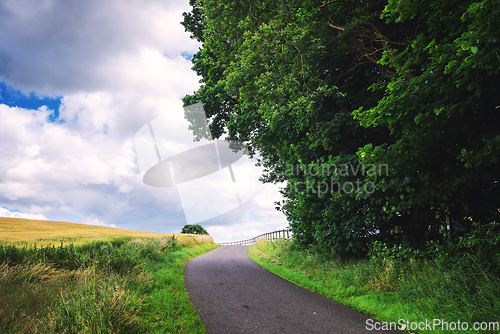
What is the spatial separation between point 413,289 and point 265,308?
381 cm

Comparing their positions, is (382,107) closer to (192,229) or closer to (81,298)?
(81,298)

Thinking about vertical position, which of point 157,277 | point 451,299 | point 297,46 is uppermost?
point 297,46

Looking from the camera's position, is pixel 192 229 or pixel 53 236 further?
pixel 192 229

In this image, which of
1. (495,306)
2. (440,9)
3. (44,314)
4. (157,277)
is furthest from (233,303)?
(440,9)

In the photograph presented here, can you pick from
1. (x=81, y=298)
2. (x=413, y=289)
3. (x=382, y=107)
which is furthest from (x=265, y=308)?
(x=382, y=107)

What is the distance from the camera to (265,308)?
6.36 m

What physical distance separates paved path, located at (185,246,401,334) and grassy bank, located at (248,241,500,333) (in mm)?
640

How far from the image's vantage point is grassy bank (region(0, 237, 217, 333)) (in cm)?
407

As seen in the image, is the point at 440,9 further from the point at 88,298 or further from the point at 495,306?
the point at 88,298

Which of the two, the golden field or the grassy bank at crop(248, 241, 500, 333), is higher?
the golden field

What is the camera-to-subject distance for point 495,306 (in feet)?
14.5

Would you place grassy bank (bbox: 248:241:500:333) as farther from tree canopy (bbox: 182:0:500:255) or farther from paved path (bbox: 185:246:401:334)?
tree canopy (bbox: 182:0:500:255)

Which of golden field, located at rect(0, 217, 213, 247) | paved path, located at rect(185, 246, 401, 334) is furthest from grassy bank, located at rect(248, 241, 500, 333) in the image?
golden field, located at rect(0, 217, 213, 247)

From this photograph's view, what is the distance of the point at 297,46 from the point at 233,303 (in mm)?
8445
